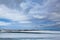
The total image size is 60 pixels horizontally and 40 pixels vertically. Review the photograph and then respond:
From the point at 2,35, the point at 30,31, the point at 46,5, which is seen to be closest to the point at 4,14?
the point at 2,35

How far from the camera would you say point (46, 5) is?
4.24 feet

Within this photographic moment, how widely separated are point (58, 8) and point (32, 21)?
30cm

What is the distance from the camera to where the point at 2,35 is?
129 cm

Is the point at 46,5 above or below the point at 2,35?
above

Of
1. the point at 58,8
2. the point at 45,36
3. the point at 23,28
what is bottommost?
the point at 45,36

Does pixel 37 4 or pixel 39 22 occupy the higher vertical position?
pixel 37 4

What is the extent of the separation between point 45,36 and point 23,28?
0.81ft

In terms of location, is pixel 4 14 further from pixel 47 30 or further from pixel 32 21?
pixel 47 30

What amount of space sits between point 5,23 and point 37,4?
1.29ft

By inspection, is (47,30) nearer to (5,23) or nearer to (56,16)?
(56,16)

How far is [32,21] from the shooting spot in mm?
1297

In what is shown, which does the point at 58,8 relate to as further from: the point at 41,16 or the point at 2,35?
the point at 2,35

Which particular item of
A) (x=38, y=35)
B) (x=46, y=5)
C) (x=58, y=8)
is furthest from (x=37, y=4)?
(x=38, y=35)

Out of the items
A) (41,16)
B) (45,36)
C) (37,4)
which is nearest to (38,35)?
(45,36)
